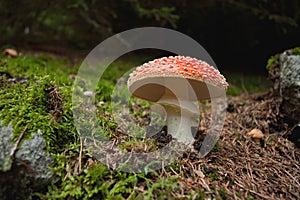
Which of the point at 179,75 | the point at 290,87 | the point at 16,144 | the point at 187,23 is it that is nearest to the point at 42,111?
the point at 16,144

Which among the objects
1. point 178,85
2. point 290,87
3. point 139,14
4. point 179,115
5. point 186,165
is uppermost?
point 139,14

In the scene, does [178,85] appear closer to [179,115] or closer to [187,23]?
[179,115]

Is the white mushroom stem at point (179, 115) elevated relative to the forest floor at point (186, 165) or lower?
elevated

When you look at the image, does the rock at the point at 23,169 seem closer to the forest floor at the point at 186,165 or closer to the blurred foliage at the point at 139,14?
the forest floor at the point at 186,165

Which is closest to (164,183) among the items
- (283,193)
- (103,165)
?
(103,165)

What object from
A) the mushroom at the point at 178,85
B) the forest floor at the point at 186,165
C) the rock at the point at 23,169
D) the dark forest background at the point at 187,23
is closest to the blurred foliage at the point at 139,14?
the dark forest background at the point at 187,23

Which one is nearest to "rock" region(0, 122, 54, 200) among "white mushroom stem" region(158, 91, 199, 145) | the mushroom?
the mushroom
